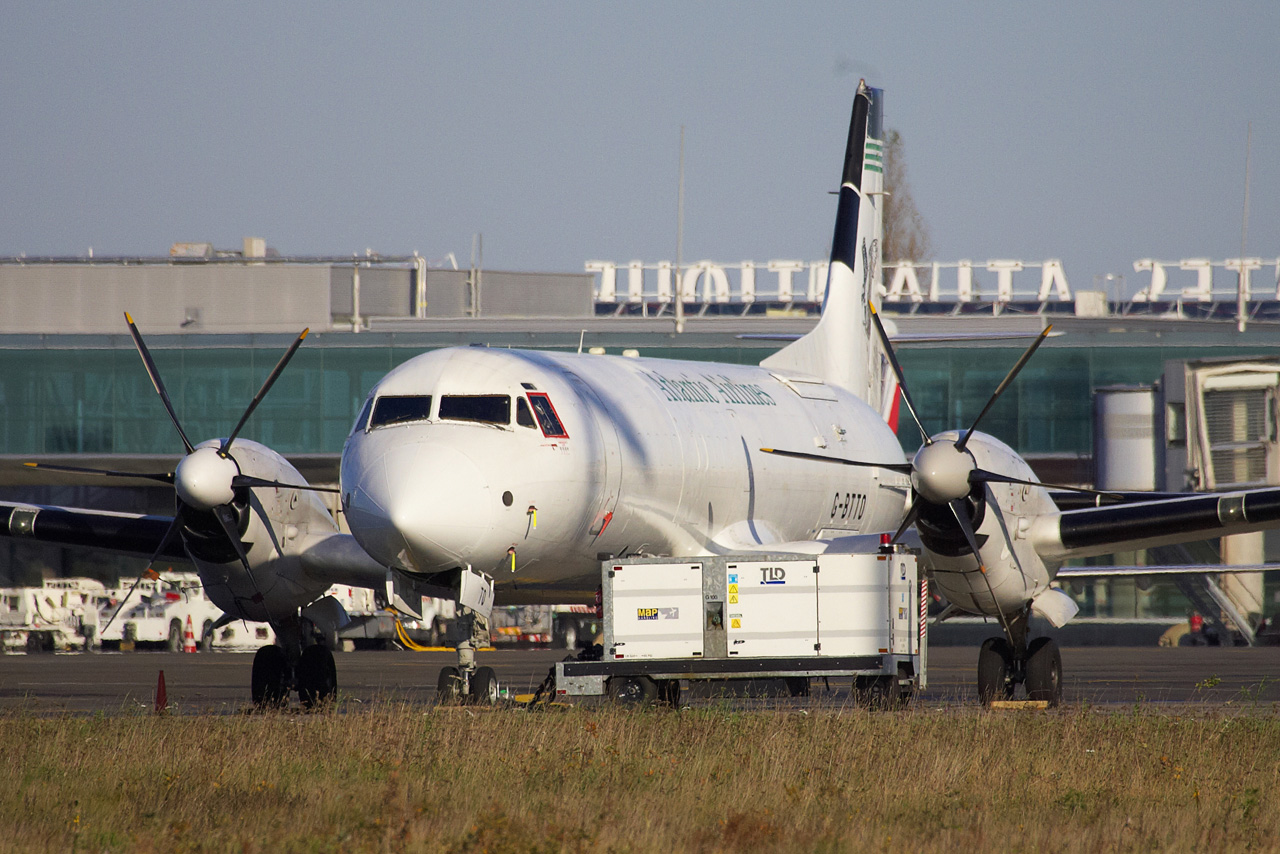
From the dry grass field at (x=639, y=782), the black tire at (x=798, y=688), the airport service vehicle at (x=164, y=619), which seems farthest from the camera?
the airport service vehicle at (x=164, y=619)

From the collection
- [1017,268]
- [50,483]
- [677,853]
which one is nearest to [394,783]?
[677,853]

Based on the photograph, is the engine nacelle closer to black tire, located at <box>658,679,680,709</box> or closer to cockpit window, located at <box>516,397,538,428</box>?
cockpit window, located at <box>516,397,538,428</box>

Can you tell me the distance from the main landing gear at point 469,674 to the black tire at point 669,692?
188 cm

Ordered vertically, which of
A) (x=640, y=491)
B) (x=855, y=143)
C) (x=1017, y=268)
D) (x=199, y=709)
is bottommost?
(x=199, y=709)

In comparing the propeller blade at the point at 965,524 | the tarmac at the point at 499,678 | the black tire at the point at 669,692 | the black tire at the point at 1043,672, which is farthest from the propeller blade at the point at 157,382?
the black tire at the point at 1043,672

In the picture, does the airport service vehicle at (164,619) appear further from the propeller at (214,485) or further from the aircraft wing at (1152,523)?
the aircraft wing at (1152,523)

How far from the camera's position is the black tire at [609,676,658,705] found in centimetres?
1520

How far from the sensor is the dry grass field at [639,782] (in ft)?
29.4

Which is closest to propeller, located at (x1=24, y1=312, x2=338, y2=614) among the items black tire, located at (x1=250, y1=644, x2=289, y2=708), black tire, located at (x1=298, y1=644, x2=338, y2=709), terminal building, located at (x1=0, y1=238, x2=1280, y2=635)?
black tire, located at (x1=250, y1=644, x2=289, y2=708)

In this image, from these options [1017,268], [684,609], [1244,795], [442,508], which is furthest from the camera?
[1017,268]

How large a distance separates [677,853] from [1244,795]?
14.0 feet

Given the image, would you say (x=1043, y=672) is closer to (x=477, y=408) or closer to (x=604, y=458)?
(x=604, y=458)

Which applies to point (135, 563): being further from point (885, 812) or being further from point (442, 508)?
point (885, 812)

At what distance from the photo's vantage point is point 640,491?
51.8ft
